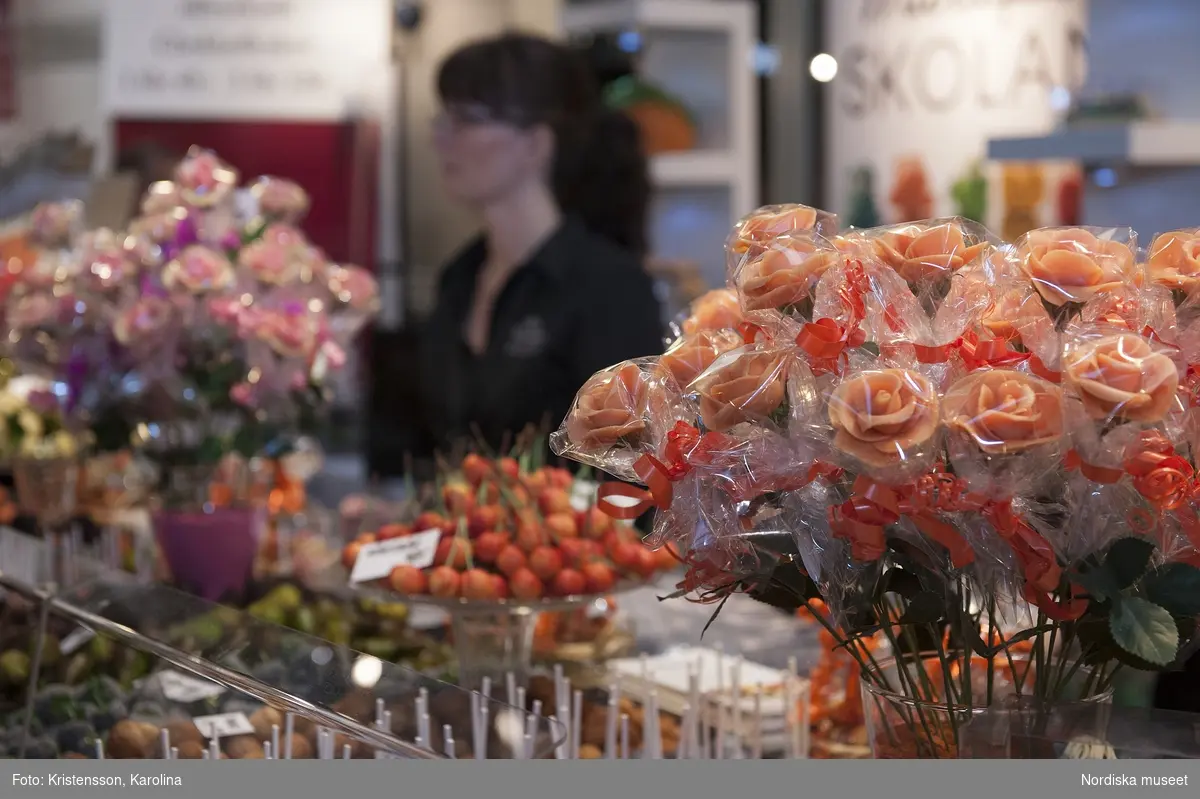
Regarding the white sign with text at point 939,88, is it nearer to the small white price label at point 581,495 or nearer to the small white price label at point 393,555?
the small white price label at point 581,495

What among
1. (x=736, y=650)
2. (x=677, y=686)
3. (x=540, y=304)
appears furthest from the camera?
(x=540, y=304)

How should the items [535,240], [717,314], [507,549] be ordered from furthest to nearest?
1. [535,240]
2. [507,549]
3. [717,314]

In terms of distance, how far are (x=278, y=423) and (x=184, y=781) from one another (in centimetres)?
134

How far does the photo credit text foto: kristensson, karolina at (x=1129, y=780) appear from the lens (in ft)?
3.08

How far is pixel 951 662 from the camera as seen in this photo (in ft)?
3.54

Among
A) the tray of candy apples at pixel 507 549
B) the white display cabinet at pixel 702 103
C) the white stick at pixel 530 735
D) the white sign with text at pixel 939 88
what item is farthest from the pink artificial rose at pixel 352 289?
the white display cabinet at pixel 702 103

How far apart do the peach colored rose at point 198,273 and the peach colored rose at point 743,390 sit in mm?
1365

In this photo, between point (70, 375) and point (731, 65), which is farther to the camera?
point (731, 65)

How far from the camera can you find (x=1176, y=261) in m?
1.01

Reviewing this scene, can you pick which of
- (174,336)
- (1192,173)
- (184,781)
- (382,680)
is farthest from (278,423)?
(1192,173)

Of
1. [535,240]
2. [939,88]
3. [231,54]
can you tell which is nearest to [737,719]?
[535,240]

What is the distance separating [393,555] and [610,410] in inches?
29.8

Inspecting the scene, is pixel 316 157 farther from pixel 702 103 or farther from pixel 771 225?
pixel 771 225

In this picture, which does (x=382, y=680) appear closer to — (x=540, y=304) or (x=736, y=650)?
(x=736, y=650)
